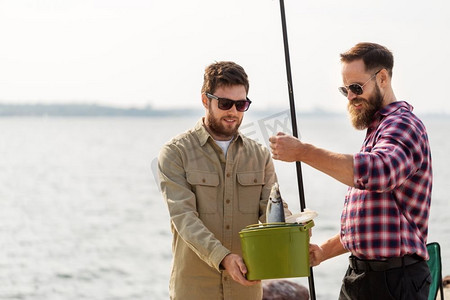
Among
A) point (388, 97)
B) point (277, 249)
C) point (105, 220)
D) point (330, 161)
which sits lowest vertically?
point (105, 220)

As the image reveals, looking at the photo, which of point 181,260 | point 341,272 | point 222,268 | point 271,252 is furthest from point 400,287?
point 341,272

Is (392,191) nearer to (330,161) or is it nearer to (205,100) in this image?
(330,161)

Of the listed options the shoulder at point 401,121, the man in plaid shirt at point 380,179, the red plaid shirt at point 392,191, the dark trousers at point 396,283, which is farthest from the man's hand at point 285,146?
the dark trousers at point 396,283

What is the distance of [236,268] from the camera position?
375cm

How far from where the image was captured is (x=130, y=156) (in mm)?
43688

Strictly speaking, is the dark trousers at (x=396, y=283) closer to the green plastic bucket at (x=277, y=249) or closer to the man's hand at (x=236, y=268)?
the green plastic bucket at (x=277, y=249)

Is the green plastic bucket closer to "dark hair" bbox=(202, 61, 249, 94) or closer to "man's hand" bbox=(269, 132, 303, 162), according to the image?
"man's hand" bbox=(269, 132, 303, 162)

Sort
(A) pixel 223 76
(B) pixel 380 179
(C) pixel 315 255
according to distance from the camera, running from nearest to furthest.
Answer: (B) pixel 380 179
(C) pixel 315 255
(A) pixel 223 76

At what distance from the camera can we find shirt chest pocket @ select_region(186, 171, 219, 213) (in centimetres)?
410

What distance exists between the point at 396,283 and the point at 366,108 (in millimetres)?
773

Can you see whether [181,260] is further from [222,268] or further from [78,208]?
[78,208]

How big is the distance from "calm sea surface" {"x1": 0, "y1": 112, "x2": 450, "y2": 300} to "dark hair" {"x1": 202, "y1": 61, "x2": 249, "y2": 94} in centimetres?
92

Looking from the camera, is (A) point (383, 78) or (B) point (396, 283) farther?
(A) point (383, 78)

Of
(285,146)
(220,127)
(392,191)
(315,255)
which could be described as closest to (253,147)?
(220,127)
